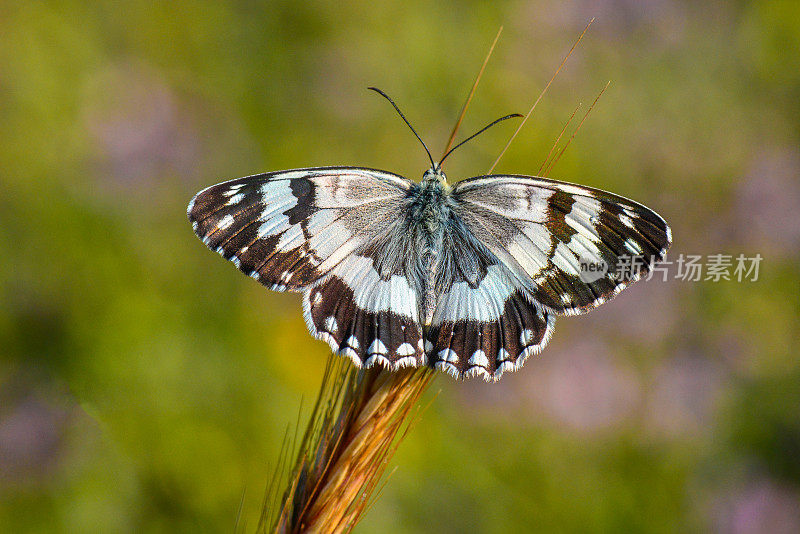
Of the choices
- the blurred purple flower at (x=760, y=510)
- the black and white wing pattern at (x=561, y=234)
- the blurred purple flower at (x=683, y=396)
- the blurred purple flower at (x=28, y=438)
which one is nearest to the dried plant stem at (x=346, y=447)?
the black and white wing pattern at (x=561, y=234)

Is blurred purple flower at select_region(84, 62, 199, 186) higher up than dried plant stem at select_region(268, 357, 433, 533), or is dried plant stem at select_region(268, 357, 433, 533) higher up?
blurred purple flower at select_region(84, 62, 199, 186)

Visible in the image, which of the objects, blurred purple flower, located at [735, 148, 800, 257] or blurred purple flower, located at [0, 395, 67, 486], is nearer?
blurred purple flower, located at [0, 395, 67, 486]

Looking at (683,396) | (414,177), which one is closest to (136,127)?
(414,177)

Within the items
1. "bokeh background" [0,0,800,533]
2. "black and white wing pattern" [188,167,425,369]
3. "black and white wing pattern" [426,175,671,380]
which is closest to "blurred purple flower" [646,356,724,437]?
"bokeh background" [0,0,800,533]

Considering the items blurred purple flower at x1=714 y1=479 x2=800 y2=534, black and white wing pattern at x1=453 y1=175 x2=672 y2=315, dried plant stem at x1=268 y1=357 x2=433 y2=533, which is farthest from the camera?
blurred purple flower at x1=714 y1=479 x2=800 y2=534

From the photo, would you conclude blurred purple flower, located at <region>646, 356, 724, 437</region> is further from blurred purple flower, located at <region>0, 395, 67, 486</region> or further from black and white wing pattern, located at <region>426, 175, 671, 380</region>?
blurred purple flower, located at <region>0, 395, 67, 486</region>

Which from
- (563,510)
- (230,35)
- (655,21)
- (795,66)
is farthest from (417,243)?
(795,66)

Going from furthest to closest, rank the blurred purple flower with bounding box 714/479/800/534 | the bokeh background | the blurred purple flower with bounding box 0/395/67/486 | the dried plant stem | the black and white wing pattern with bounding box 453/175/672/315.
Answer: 1. the blurred purple flower with bounding box 714/479/800/534
2. the bokeh background
3. the blurred purple flower with bounding box 0/395/67/486
4. the black and white wing pattern with bounding box 453/175/672/315
5. the dried plant stem

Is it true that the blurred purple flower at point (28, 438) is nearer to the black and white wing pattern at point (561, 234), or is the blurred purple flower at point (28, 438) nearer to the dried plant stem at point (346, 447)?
the dried plant stem at point (346, 447)
